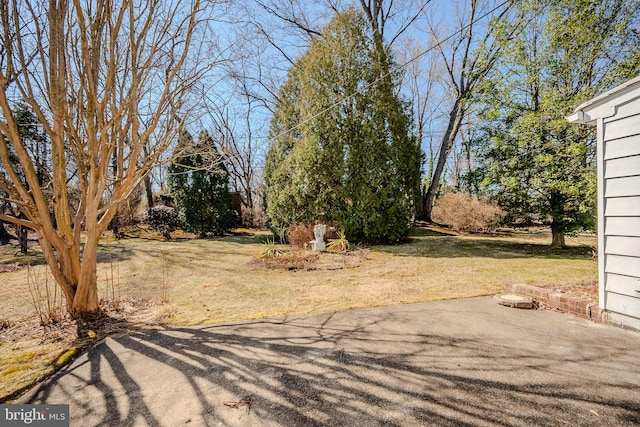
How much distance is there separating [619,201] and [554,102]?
200 inches

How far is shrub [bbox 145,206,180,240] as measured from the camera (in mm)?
11227

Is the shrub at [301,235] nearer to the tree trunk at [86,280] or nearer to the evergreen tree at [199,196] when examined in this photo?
the evergreen tree at [199,196]

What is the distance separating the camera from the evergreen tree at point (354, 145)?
786cm

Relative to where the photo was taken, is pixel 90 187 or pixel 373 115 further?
pixel 373 115

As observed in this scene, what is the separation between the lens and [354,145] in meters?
7.88

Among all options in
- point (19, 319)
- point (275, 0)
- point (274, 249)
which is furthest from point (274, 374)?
point (275, 0)

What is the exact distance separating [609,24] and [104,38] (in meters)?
9.08

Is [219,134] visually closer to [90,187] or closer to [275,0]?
[275,0]

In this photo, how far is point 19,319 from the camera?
2990 millimetres

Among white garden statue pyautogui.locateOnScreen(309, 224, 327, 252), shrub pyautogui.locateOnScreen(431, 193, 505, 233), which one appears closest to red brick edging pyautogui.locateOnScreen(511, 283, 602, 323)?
white garden statue pyautogui.locateOnScreen(309, 224, 327, 252)

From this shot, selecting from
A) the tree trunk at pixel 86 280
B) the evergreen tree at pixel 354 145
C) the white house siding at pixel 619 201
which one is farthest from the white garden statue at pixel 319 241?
the white house siding at pixel 619 201

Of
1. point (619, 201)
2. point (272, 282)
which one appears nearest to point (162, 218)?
point (272, 282)

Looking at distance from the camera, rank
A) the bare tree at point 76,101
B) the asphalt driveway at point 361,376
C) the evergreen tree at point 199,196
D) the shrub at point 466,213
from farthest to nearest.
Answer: the evergreen tree at point 199,196, the shrub at point 466,213, the bare tree at point 76,101, the asphalt driveway at point 361,376

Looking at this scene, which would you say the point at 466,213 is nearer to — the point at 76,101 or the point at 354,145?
the point at 354,145
